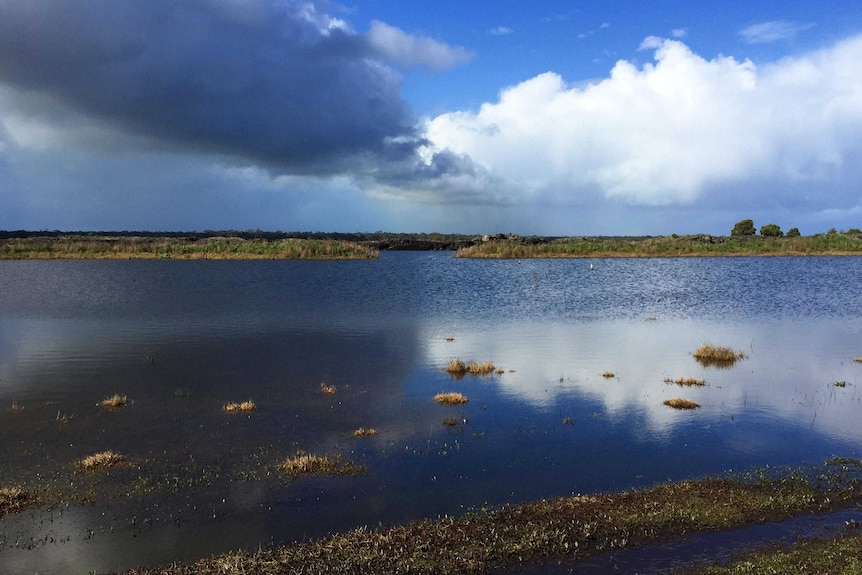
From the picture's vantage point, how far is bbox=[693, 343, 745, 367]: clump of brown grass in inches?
1034

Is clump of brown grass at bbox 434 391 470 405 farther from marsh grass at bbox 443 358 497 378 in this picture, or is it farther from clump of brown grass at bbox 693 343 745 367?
clump of brown grass at bbox 693 343 745 367

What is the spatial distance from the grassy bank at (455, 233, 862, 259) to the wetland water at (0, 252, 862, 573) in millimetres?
73248

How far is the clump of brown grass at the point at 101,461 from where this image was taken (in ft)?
44.8

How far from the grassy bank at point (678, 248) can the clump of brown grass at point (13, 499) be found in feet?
351

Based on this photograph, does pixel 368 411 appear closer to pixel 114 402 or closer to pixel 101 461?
pixel 101 461

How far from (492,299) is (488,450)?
34.7 metres

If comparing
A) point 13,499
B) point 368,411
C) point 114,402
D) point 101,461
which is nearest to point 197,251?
point 114,402

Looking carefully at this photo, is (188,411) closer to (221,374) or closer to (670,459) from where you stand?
(221,374)

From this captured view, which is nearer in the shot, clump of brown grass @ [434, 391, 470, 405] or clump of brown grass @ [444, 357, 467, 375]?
clump of brown grass @ [434, 391, 470, 405]

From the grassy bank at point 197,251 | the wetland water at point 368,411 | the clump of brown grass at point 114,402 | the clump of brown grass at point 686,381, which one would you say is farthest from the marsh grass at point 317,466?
the grassy bank at point 197,251

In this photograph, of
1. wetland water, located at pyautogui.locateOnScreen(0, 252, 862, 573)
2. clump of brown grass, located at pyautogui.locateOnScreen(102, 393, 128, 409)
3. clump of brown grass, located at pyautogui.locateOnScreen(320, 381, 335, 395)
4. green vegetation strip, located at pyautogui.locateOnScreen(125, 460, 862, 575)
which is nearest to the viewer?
green vegetation strip, located at pyautogui.locateOnScreen(125, 460, 862, 575)

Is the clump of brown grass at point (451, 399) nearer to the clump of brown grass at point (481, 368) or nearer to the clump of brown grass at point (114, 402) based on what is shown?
the clump of brown grass at point (481, 368)

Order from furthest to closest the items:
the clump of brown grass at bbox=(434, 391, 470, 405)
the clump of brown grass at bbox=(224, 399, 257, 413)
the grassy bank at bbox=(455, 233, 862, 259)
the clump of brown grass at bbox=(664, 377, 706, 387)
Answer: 1. the grassy bank at bbox=(455, 233, 862, 259)
2. the clump of brown grass at bbox=(664, 377, 706, 387)
3. the clump of brown grass at bbox=(434, 391, 470, 405)
4. the clump of brown grass at bbox=(224, 399, 257, 413)

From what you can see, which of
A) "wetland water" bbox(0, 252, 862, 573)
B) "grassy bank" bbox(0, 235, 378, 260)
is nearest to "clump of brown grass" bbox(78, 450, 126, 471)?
"wetland water" bbox(0, 252, 862, 573)
